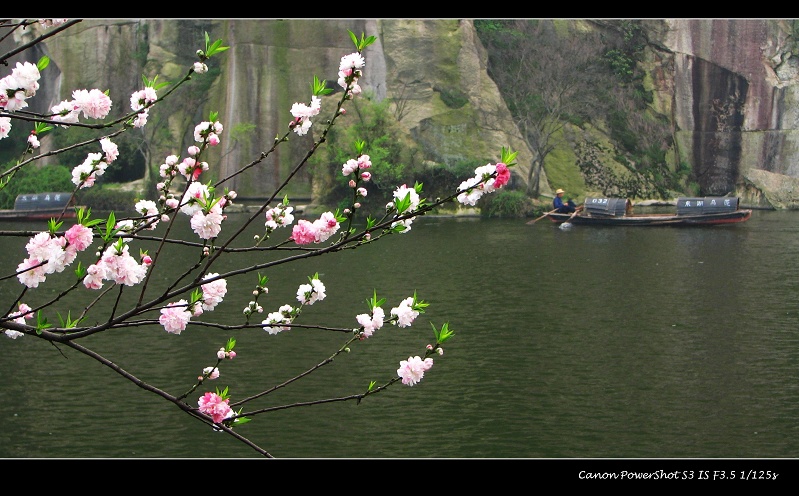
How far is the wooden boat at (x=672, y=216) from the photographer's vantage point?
135 ft

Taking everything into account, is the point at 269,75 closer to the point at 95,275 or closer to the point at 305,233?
the point at 305,233

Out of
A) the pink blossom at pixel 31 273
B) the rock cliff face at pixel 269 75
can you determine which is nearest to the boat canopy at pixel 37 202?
the rock cliff face at pixel 269 75

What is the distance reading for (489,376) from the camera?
1412 centimetres

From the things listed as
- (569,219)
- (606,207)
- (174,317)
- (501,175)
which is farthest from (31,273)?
(606,207)

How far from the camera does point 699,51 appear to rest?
56.7 metres

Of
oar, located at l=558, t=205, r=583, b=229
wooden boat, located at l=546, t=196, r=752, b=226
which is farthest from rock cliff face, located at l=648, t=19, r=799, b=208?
oar, located at l=558, t=205, r=583, b=229

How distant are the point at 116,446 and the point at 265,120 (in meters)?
43.4

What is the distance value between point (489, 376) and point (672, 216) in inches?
1146

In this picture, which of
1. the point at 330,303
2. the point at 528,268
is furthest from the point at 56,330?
the point at 528,268

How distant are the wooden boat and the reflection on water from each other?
17354mm

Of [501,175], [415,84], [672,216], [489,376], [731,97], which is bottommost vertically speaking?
[672,216]

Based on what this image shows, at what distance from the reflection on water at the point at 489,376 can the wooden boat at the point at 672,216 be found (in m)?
17.4

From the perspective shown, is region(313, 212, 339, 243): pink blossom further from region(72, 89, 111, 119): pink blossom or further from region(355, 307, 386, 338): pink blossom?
region(72, 89, 111, 119): pink blossom
